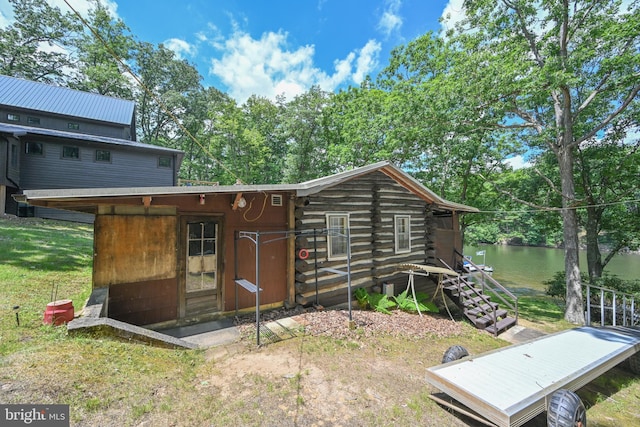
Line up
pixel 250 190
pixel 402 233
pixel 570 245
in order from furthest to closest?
Result: pixel 402 233
pixel 570 245
pixel 250 190

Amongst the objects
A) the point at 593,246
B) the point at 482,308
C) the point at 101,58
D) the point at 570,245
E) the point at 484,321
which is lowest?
the point at 484,321

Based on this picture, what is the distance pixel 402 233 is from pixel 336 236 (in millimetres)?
3028

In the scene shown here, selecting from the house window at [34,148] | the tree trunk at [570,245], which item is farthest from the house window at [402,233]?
the house window at [34,148]

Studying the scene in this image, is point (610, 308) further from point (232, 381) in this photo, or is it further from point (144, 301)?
point (144, 301)

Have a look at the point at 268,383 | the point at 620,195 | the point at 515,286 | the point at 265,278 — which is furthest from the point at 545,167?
the point at 268,383

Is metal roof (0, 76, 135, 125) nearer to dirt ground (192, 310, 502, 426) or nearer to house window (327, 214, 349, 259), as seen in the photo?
house window (327, 214, 349, 259)

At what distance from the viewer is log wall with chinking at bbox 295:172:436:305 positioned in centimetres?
708

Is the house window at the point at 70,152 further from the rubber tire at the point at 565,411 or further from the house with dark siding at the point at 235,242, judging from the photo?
the rubber tire at the point at 565,411

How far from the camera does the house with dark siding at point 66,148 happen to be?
14.4m

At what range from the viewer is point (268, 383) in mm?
3824

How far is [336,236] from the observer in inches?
309

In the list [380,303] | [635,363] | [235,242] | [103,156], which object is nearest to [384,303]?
[380,303]

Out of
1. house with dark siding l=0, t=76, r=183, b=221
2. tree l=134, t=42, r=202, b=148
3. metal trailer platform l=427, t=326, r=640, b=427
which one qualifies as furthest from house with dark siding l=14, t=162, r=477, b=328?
tree l=134, t=42, r=202, b=148

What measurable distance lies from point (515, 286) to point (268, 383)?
63.2ft
